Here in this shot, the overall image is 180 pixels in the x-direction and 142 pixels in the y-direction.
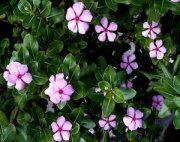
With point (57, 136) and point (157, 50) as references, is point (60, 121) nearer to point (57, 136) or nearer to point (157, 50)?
point (57, 136)

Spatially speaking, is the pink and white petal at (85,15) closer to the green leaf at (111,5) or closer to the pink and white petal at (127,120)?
the green leaf at (111,5)

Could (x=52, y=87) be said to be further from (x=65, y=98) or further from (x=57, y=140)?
(x=57, y=140)

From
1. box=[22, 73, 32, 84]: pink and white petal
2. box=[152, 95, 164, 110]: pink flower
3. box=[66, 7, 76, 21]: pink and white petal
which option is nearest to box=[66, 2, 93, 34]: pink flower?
box=[66, 7, 76, 21]: pink and white petal

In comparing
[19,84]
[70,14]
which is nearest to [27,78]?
[19,84]

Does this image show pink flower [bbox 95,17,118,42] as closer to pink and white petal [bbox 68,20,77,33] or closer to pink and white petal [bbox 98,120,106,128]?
pink and white petal [bbox 68,20,77,33]

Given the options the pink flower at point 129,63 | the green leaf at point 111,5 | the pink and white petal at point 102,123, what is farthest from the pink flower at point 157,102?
the green leaf at point 111,5

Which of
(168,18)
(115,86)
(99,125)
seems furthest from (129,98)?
(168,18)
